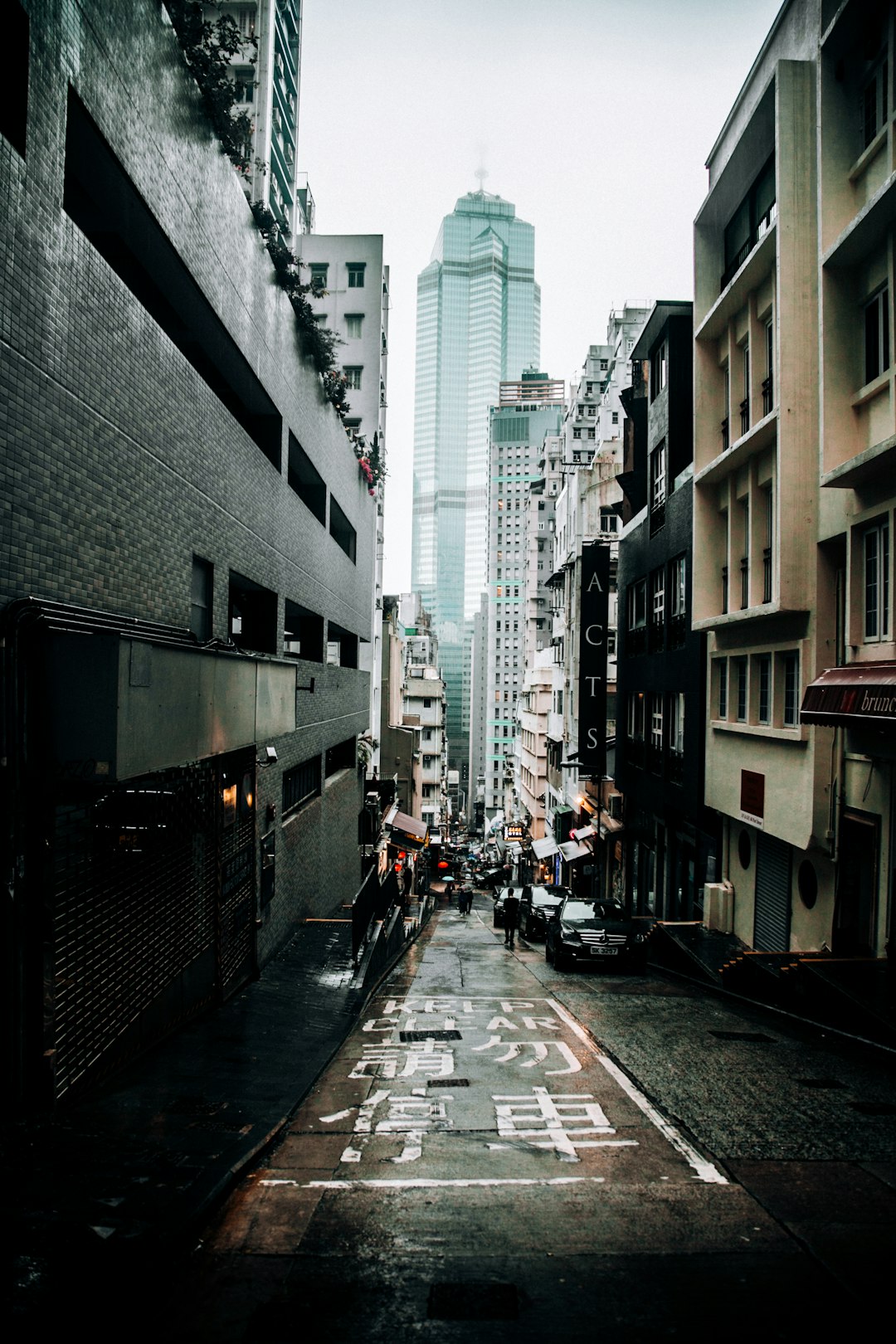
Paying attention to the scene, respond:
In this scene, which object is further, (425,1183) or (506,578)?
(506,578)

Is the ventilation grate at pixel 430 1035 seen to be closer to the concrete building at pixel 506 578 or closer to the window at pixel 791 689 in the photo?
the window at pixel 791 689

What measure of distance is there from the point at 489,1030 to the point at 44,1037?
628 centimetres

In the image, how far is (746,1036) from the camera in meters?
11.4

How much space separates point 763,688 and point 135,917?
42.5ft

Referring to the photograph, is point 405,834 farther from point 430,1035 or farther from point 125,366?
point 125,366

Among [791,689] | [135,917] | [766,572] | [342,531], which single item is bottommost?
[135,917]

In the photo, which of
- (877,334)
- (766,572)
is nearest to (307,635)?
(766,572)

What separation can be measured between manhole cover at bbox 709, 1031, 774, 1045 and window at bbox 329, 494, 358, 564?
17.4 m

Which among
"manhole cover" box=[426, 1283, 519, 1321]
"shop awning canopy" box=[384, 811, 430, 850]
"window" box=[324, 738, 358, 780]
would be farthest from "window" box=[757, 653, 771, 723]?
"shop awning canopy" box=[384, 811, 430, 850]

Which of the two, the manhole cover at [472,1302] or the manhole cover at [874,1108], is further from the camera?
the manhole cover at [874,1108]

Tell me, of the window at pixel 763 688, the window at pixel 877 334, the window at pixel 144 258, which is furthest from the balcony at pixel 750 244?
the window at pixel 144 258

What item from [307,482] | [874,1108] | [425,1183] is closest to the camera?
[425,1183]

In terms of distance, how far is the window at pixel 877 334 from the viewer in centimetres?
1208

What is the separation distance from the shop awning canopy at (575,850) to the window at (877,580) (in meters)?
23.4
